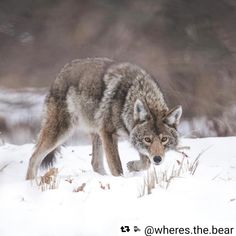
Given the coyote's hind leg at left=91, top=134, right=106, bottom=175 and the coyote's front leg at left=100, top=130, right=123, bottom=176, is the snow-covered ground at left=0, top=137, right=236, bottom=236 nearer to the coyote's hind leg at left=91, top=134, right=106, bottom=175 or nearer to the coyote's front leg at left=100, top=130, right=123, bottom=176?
the coyote's front leg at left=100, top=130, right=123, bottom=176

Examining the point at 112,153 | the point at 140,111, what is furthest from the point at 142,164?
the point at 140,111

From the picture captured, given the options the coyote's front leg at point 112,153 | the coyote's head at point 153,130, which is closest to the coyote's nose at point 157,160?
the coyote's head at point 153,130

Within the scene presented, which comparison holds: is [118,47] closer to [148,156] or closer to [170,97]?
[170,97]

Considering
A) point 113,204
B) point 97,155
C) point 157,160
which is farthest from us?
point 97,155

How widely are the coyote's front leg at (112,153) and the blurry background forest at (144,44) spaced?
1.15ft

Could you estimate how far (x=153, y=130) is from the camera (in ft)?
9.37

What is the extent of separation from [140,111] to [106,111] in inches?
9.2

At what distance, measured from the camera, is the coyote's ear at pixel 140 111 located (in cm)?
288

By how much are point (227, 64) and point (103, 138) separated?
75 cm

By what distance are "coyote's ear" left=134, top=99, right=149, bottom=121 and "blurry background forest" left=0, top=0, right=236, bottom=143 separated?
0.24 meters

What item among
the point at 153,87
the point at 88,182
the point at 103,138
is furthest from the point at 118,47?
the point at 88,182

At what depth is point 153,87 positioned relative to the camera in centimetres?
306

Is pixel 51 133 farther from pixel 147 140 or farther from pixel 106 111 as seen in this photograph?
pixel 147 140

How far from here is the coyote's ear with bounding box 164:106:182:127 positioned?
285 centimetres
